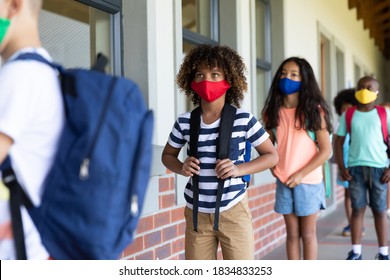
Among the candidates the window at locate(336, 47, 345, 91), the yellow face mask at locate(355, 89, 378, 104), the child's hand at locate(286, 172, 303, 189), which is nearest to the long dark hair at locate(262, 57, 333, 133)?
the child's hand at locate(286, 172, 303, 189)

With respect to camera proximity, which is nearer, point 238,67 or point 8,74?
point 8,74

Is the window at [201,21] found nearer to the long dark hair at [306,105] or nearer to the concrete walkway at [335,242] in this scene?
the long dark hair at [306,105]

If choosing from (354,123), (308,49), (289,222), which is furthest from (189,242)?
(308,49)

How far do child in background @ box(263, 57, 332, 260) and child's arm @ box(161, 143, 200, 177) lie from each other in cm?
102

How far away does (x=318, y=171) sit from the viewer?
3732 mm

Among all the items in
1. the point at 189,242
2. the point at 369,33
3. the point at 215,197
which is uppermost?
the point at 369,33

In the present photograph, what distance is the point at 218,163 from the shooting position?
255 cm

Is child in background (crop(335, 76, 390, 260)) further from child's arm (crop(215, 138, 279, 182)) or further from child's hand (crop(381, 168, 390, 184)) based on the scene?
child's arm (crop(215, 138, 279, 182))

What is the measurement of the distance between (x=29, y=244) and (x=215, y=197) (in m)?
1.34

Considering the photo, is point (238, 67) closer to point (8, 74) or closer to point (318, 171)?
point (318, 171)

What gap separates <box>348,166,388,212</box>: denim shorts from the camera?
4.78 m

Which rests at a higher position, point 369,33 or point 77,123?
Result: point 369,33

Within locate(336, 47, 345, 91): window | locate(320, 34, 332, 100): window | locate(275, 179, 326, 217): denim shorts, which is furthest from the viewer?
locate(336, 47, 345, 91): window

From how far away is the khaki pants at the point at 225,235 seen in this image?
264 centimetres
